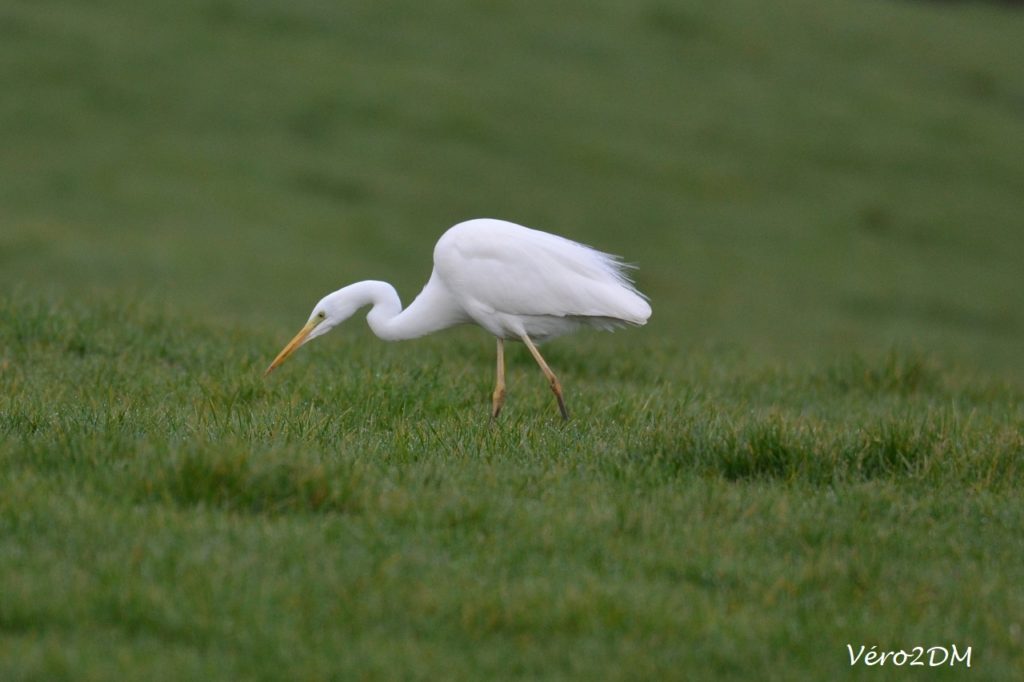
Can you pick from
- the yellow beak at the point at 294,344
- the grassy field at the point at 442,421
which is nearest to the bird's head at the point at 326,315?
the yellow beak at the point at 294,344

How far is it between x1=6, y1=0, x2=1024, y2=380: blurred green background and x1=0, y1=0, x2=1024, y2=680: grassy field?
0.36 ft

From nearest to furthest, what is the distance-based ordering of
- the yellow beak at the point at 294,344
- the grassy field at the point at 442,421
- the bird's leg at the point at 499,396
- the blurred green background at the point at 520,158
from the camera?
the grassy field at the point at 442,421, the bird's leg at the point at 499,396, the yellow beak at the point at 294,344, the blurred green background at the point at 520,158

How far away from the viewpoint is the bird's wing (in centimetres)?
756

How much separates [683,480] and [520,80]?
23.0 m

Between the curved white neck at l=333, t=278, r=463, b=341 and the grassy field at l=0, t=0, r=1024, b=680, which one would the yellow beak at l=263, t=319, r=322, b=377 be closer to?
the grassy field at l=0, t=0, r=1024, b=680

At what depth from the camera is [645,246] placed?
73.7ft

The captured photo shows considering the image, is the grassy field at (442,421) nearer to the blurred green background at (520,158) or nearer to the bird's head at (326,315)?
the blurred green background at (520,158)

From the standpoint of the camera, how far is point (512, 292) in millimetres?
7551

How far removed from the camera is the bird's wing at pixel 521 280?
298 inches

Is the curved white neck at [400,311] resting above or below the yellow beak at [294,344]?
above

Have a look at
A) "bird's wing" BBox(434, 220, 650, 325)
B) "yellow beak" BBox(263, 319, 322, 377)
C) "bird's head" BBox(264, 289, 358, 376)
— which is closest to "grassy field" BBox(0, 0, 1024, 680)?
"yellow beak" BBox(263, 319, 322, 377)

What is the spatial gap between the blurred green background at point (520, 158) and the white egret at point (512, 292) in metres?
9.32

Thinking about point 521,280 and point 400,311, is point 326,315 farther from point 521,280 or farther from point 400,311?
point 521,280

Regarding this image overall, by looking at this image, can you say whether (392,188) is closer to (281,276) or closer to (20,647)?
(281,276)
